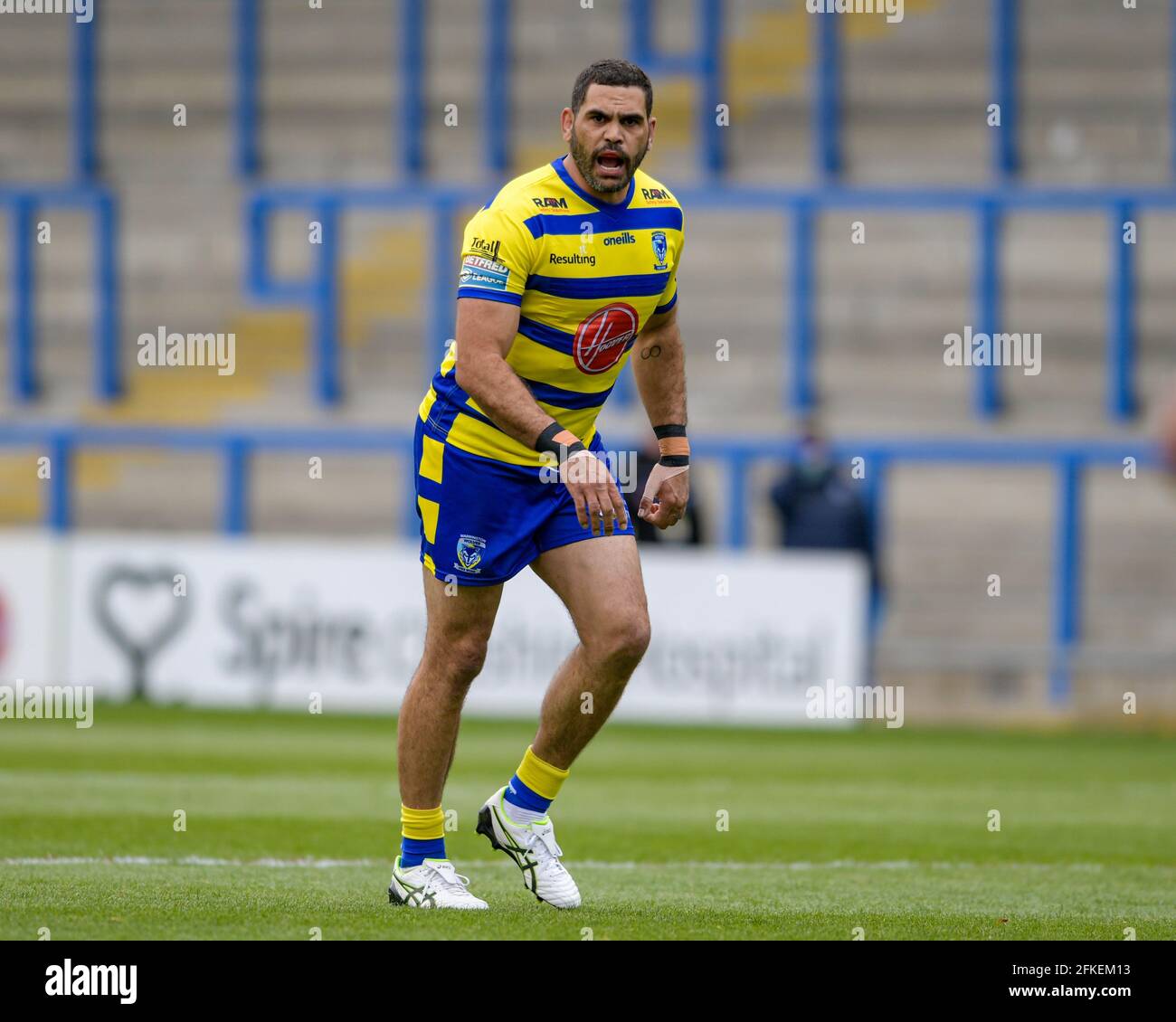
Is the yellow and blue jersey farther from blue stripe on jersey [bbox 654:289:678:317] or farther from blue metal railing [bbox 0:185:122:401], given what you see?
blue metal railing [bbox 0:185:122:401]

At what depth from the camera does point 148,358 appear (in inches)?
869

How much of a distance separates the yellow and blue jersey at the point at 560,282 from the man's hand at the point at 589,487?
0.95 ft

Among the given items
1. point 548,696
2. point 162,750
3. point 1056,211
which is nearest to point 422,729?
point 548,696

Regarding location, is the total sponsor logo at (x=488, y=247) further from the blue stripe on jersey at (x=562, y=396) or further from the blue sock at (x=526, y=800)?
the blue sock at (x=526, y=800)

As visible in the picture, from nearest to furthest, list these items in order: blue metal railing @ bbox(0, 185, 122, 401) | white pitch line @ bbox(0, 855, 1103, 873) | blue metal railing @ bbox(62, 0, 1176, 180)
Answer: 1. white pitch line @ bbox(0, 855, 1103, 873)
2. blue metal railing @ bbox(62, 0, 1176, 180)
3. blue metal railing @ bbox(0, 185, 122, 401)

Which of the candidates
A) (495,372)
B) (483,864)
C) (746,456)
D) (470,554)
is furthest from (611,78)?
(746,456)

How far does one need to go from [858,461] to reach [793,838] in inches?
342

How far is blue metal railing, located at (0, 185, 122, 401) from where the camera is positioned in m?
21.6

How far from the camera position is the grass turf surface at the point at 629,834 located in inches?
233

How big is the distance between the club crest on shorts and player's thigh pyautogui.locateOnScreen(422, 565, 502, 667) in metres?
0.06

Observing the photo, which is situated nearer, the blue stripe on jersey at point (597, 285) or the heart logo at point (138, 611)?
the blue stripe on jersey at point (597, 285)

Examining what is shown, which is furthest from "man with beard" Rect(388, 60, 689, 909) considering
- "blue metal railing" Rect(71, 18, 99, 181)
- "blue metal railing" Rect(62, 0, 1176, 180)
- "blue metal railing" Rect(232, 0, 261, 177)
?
"blue metal railing" Rect(71, 18, 99, 181)

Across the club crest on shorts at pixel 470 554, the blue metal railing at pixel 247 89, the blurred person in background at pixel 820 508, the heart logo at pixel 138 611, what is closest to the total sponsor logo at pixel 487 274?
the club crest on shorts at pixel 470 554

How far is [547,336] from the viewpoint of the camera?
20.2 ft
